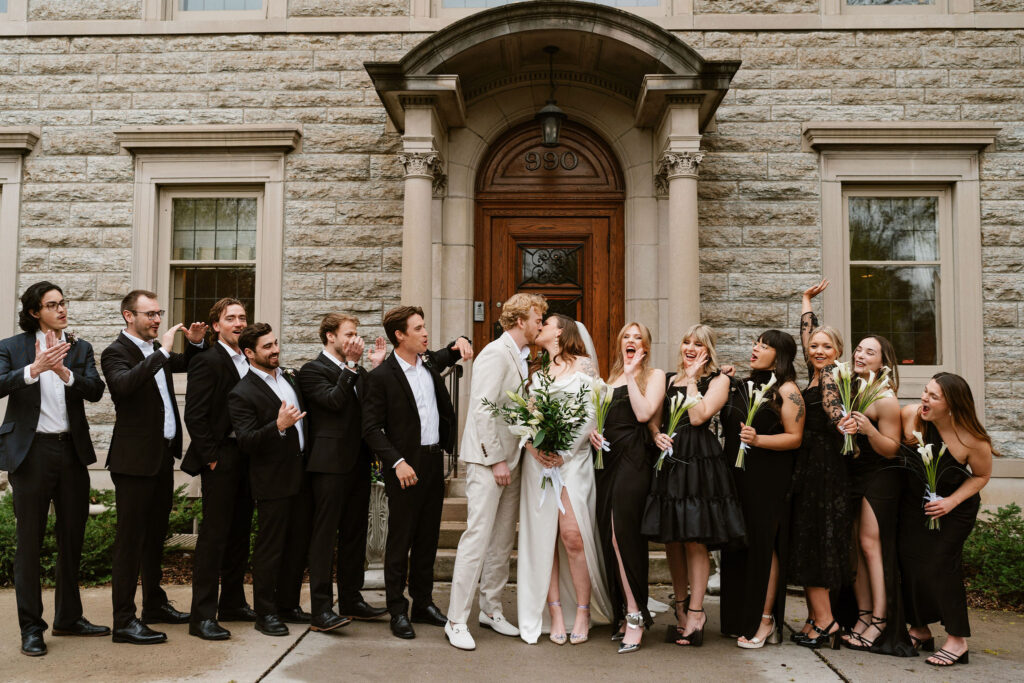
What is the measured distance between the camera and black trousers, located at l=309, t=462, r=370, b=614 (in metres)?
5.48

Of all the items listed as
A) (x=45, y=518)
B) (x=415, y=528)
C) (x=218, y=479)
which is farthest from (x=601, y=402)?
(x=45, y=518)

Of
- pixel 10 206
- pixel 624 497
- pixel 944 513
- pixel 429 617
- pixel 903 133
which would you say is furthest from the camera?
pixel 10 206

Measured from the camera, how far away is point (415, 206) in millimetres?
8273

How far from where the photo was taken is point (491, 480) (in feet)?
17.7

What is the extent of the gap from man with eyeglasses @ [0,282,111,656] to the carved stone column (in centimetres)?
531

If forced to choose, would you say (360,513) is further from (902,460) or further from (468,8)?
(468,8)

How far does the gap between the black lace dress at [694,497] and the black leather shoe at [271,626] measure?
8.18 ft

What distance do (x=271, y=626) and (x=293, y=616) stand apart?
0.41m

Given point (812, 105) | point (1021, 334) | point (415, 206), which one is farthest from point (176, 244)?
point (1021, 334)

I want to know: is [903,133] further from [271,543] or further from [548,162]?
[271,543]

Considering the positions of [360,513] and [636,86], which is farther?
[636,86]

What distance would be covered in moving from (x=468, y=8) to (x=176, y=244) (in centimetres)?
443

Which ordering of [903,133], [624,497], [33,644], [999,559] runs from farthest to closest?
[903,133], [999,559], [624,497], [33,644]

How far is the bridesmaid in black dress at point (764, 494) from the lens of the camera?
5.25 meters
